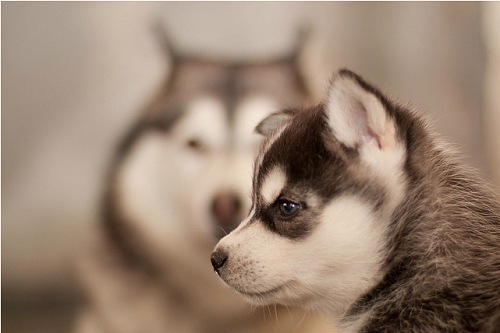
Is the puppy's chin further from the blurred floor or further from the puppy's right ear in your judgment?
the blurred floor

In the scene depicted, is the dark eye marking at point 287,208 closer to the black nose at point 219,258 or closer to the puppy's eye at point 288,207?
the puppy's eye at point 288,207

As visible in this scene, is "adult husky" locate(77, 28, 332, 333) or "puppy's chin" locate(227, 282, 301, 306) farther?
"adult husky" locate(77, 28, 332, 333)

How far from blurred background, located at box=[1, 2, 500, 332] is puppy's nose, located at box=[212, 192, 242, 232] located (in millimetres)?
365

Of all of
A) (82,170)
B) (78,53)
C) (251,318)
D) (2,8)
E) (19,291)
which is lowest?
(251,318)

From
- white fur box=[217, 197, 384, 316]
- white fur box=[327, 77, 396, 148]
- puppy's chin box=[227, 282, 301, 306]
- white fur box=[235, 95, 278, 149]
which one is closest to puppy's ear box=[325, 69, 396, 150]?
white fur box=[327, 77, 396, 148]

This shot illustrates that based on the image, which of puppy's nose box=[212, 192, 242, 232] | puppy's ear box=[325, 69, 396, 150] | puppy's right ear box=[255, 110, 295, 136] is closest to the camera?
puppy's ear box=[325, 69, 396, 150]

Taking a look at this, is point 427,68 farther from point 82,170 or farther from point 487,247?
point 82,170

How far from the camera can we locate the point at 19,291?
69.2 inches

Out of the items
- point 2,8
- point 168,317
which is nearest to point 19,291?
point 168,317

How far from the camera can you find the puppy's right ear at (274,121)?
119 cm

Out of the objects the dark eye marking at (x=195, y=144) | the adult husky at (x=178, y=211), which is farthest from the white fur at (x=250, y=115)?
the dark eye marking at (x=195, y=144)

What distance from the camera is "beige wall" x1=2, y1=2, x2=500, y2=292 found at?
1.76 meters

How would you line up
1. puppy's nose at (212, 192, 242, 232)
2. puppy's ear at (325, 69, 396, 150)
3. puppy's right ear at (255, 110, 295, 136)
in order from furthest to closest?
1. puppy's nose at (212, 192, 242, 232)
2. puppy's right ear at (255, 110, 295, 136)
3. puppy's ear at (325, 69, 396, 150)

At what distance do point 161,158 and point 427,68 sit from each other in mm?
851
